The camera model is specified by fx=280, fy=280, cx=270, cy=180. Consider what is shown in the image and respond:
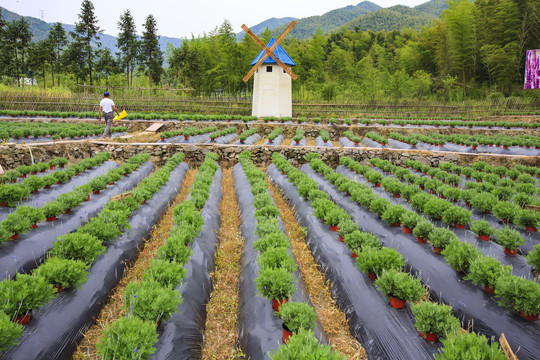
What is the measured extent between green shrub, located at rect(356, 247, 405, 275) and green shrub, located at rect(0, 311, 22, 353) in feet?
12.9

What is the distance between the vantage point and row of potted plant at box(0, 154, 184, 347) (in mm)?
2920

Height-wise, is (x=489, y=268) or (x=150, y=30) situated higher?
(x=150, y=30)

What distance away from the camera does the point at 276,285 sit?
3459 millimetres

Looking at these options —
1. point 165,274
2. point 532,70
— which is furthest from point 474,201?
point 532,70

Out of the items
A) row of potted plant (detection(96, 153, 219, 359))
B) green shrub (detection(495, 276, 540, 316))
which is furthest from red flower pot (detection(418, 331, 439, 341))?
row of potted plant (detection(96, 153, 219, 359))

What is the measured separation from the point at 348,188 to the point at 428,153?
7589 millimetres

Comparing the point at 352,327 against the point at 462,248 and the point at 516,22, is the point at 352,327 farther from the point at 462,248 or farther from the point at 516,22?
the point at 516,22

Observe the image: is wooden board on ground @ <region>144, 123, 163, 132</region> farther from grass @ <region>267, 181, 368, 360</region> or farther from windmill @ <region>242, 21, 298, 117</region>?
grass @ <region>267, 181, 368, 360</region>

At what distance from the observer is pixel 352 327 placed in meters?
3.72

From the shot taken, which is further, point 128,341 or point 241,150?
point 241,150

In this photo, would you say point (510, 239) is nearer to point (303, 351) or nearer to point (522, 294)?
point (522, 294)

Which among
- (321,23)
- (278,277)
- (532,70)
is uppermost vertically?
(321,23)

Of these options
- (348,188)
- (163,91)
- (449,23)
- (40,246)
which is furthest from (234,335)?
(449,23)

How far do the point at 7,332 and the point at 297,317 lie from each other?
8.67 ft
